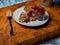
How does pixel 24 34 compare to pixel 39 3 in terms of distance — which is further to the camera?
pixel 39 3

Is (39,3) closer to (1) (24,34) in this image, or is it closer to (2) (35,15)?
(2) (35,15)

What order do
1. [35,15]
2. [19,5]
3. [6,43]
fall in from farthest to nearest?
[19,5] < [35,15] < [6,43]

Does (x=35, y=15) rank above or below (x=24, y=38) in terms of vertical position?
above

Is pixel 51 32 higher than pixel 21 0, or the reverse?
pixel 21 0

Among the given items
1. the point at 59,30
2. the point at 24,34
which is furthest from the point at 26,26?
the point at 59,30

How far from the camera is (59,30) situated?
1004 millimetres

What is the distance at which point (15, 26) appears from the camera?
1.00m

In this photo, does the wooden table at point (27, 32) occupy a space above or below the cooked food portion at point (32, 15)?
below

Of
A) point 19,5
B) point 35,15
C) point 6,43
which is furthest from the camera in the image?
point 19,5

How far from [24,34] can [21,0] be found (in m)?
0.31

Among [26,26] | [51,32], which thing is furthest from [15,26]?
[51,32]

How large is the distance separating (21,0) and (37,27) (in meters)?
0.27

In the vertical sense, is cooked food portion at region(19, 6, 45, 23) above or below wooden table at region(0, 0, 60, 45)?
above

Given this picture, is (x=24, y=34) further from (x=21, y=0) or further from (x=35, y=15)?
(x=21, y=0)
